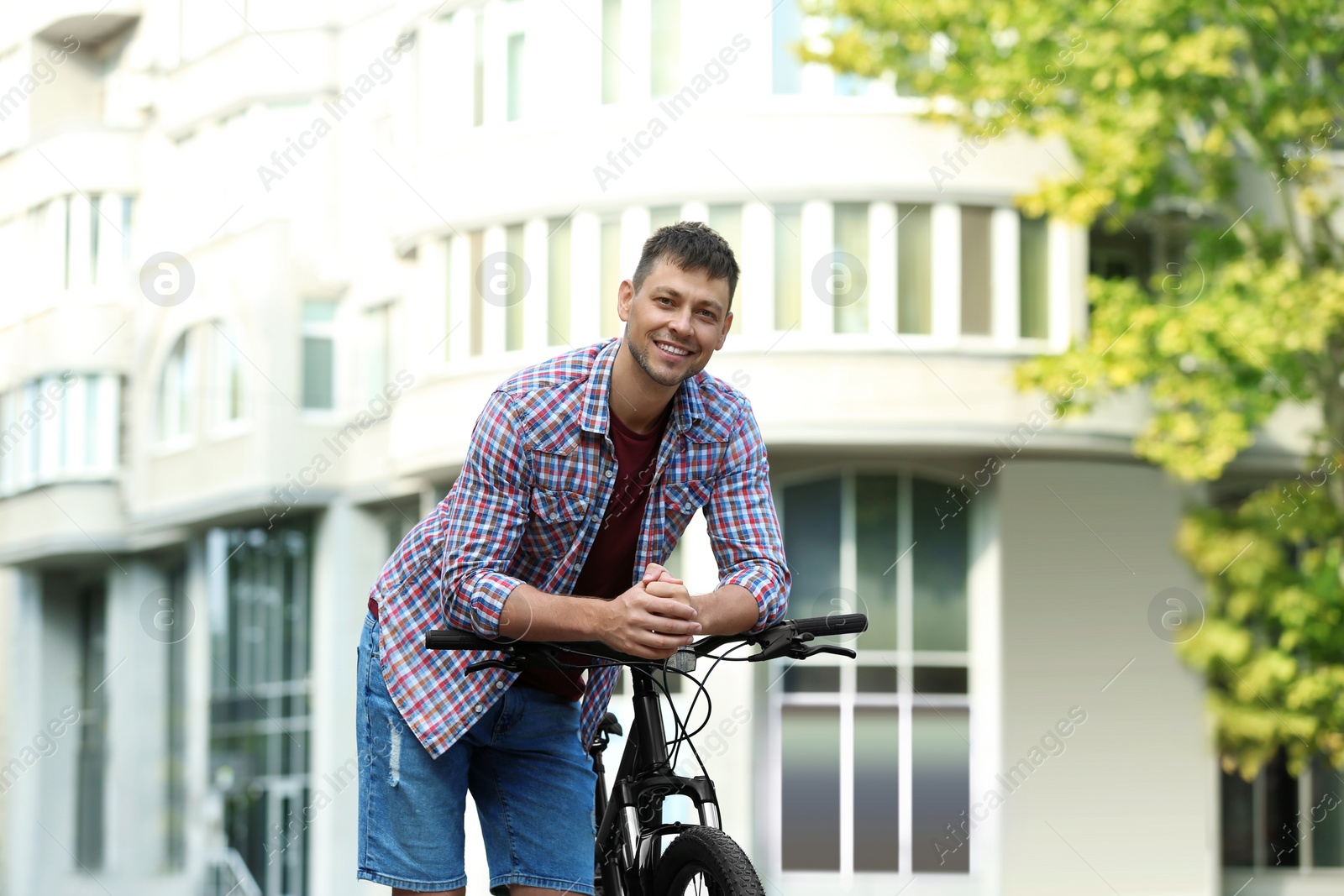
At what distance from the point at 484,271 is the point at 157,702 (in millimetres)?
10157

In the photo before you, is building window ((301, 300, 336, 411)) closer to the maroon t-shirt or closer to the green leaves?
the green leaves

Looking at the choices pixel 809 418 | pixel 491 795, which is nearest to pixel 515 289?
pixel 809 418

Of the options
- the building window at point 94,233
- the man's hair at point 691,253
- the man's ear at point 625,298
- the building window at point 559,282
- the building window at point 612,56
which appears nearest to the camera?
the man's hair at point 691,253

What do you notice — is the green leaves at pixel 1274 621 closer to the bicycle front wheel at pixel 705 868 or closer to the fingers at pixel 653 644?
the bicycle front wheel at pixel 705 868

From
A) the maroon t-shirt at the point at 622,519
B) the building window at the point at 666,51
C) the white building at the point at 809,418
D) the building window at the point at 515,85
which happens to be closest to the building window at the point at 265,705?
the white building at the point at 809,418

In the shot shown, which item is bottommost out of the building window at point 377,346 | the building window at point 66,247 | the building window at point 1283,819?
the building window at point 1283,819

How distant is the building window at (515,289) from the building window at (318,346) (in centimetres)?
481

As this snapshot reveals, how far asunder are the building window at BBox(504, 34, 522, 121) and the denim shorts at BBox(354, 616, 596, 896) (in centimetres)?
1821

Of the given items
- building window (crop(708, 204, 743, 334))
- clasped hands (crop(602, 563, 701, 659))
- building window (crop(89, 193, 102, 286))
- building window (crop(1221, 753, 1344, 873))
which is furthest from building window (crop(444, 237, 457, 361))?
clasped hands (crop(602, 563, 701, 659))

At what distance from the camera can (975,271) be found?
20609mm

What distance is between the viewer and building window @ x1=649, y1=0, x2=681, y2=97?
68.1ft

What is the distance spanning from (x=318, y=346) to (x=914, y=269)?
9.06m

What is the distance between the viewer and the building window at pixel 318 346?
2548cm

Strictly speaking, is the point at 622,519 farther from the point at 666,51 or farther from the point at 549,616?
the point at 666,51
